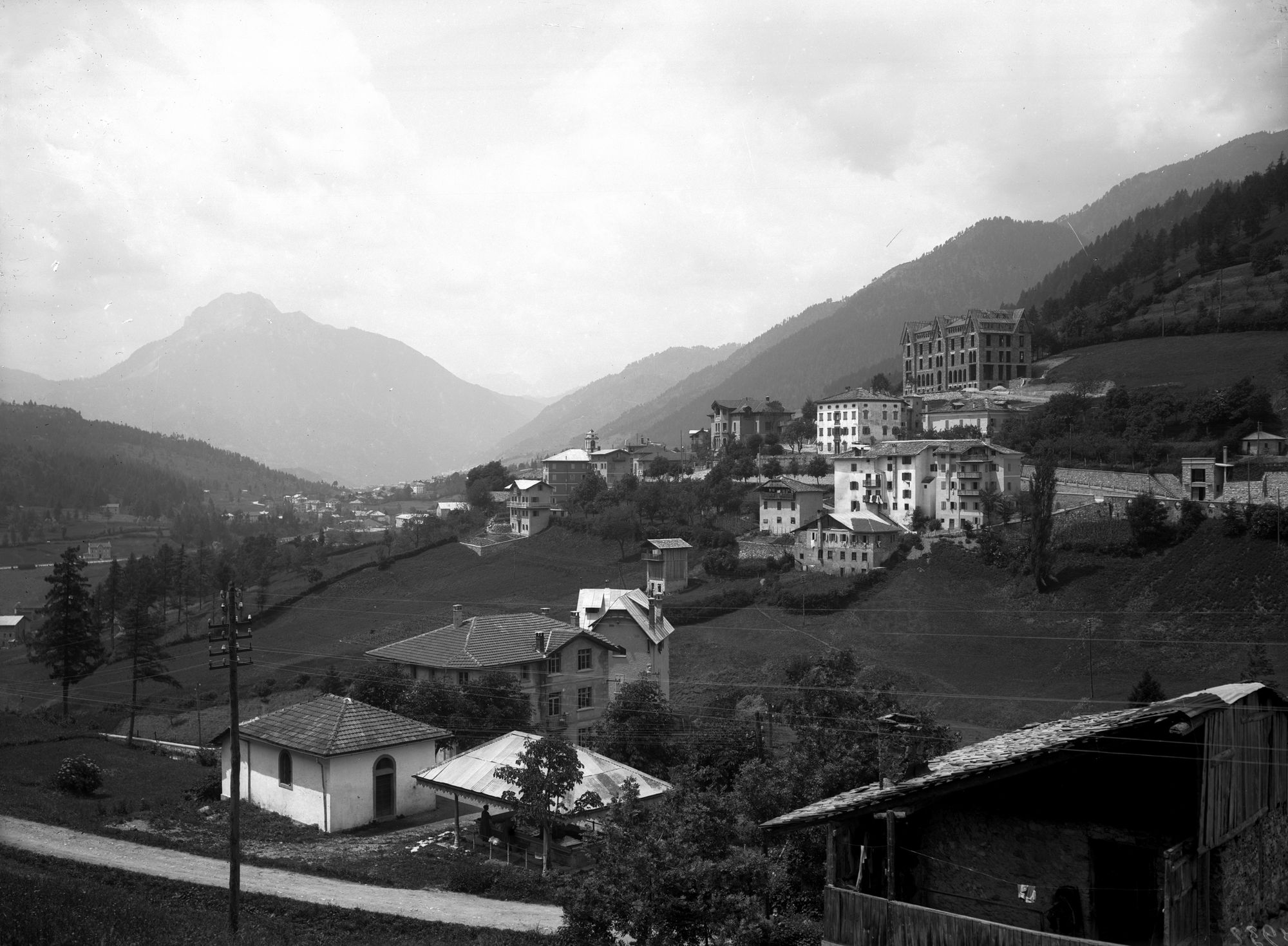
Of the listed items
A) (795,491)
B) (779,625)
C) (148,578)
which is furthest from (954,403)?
(148,578)

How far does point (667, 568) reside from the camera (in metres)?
58.9

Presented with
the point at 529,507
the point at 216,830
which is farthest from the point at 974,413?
the point at 216,830

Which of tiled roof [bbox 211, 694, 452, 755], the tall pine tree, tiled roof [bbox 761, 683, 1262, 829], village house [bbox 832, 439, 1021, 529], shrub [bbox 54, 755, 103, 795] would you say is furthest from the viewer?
village house [bbox 832, 439, 1021, 529]

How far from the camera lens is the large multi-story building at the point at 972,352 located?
7981 cm

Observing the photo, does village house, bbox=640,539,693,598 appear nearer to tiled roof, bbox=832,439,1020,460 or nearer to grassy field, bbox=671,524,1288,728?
grassy field, bbox=671,524,1288,728

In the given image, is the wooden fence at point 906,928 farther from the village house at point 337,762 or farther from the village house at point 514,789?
the village house at point 337,762

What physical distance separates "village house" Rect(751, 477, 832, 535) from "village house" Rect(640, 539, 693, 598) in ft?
23.0

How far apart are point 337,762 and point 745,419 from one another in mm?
68408

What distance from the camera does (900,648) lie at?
148 feet

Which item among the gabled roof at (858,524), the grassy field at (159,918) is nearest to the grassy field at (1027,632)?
the gabled roof at (858,524)

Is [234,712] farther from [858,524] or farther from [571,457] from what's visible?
[571,457]

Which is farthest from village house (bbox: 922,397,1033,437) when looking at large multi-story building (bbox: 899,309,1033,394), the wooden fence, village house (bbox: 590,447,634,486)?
the wooden fence

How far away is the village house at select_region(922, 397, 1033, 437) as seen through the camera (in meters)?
67.5

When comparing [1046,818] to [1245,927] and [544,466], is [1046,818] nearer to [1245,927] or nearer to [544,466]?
[1245,927]
